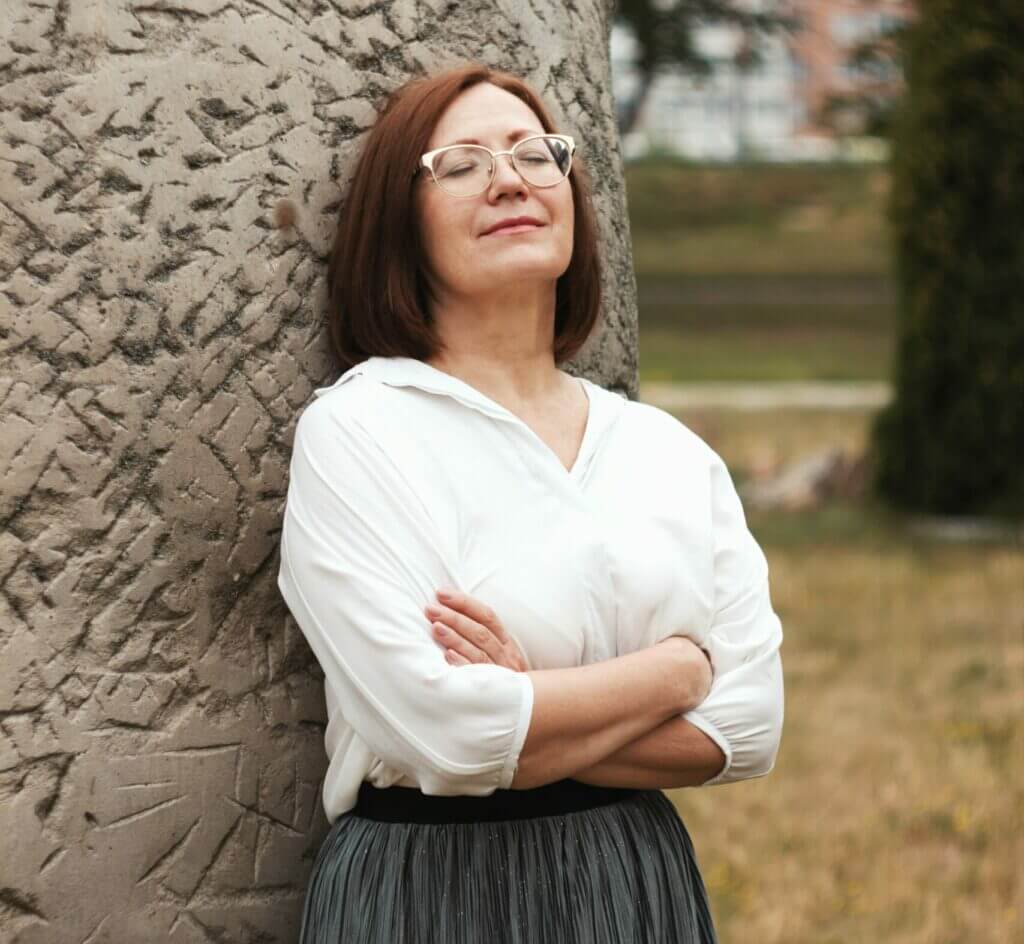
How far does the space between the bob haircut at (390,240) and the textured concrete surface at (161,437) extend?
0.06 metres

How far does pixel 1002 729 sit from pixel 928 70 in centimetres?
476

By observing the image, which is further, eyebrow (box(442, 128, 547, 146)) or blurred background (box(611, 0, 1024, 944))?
blurred background (box(611, 0, 1024, 944))

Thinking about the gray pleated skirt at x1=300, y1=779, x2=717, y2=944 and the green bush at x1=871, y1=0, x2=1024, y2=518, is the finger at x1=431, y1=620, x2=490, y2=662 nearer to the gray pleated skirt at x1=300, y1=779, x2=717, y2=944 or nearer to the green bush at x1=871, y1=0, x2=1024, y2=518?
the gray pleated skirt at x1=300, y1=779, x2=717, y2=944

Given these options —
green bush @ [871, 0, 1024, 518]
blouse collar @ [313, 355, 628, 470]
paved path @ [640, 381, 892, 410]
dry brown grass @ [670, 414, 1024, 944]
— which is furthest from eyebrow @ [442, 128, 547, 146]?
paved path @ [640, 381, 892, 410]

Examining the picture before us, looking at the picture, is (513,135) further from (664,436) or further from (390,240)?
(664,436)

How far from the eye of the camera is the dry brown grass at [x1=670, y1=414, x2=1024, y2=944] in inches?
154

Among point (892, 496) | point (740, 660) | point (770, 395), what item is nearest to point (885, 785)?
point (740, 660)

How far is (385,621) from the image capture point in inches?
75.1

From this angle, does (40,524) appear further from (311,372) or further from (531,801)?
(531,801)

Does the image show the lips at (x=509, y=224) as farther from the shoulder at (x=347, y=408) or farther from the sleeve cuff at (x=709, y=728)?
the sleeve cuff at (x=709, y=728)

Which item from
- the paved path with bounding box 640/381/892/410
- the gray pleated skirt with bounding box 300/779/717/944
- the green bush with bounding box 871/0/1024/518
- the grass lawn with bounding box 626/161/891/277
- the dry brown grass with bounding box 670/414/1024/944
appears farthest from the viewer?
the grass lawn with bounding box 626/161/891/277

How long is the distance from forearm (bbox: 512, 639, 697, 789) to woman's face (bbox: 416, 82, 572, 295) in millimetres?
541

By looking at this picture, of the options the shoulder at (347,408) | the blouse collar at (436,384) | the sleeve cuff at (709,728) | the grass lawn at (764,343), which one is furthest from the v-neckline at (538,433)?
the grass lawn at (764,343)

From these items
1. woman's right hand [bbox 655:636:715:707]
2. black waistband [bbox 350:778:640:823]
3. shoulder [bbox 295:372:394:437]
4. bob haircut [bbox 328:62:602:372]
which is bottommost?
black waistband [bbox 350:778:640:823]
